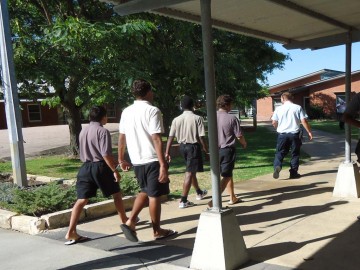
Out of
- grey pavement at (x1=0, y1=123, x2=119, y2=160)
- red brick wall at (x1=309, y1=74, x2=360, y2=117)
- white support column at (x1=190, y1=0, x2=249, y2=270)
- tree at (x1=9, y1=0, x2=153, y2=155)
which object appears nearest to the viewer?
white support column at (x1=190, y1=0, x2=249, y2=270)

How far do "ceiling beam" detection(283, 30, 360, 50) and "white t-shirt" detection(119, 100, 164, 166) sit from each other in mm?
3542

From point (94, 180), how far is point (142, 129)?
0.91 m

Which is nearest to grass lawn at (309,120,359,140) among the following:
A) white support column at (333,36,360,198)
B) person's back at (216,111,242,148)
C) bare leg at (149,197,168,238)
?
white support column at (333,36,360,198)

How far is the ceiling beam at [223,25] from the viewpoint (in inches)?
195

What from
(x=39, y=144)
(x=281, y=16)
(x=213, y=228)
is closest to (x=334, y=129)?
(x=39, y=144)

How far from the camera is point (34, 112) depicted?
3912 cm

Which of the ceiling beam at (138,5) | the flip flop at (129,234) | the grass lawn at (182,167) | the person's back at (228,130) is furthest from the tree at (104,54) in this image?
the flip flop at (129,234)

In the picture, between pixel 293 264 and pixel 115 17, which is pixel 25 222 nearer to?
pixel 293 264

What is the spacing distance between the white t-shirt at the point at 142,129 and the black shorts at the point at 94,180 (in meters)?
0.46

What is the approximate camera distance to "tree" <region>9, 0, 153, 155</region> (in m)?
7.45

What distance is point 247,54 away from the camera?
17484mm

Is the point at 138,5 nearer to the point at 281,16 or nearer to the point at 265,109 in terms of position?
the point at 281,16

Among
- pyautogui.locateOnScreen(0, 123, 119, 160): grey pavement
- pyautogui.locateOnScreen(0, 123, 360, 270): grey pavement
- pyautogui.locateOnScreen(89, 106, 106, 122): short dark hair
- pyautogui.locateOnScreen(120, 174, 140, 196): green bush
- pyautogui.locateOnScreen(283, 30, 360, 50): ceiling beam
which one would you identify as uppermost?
pyautogui.locateOnScreen(283, 30, 360, 50): ceiling beam

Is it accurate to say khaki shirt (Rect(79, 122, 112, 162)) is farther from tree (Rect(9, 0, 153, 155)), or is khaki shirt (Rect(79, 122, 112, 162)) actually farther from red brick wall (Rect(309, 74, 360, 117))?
red brick wall (Rect(309, 74, 360, 117))
